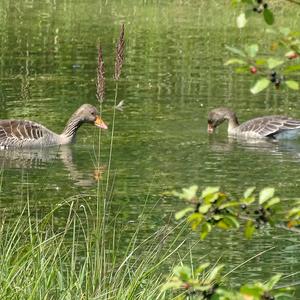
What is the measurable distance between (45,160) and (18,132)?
0.92m

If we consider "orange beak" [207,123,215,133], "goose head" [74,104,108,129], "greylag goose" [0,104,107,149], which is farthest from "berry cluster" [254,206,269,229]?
"orange beak" [207,123,215,133]

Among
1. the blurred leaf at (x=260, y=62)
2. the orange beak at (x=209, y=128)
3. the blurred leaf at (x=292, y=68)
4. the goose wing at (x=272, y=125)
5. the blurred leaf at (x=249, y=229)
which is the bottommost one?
the orange beak at (x=209, y=128)

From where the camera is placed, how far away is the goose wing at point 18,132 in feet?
50.1

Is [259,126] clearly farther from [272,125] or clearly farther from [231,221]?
[231,221]

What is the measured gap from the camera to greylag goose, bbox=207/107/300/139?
53.0 feet

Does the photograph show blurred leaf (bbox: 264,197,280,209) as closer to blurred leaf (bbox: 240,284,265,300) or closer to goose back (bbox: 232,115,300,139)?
blurred leaf (bbox: 240,284,265,300)

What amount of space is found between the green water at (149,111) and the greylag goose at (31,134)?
0.20 meters

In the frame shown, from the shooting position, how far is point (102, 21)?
3011cm

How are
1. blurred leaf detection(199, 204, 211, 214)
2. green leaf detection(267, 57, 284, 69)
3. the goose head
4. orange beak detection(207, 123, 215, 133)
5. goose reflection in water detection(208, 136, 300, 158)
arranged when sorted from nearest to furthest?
green leaf detection(267, 57, 284, 69), blurred leaf detection(199, 204, 211, 214), goose reflection in water detection(208, 136, 300, 158), the goose head, orange beak detection(207, 123, 215, 133)

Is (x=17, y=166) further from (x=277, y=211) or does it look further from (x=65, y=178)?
(x=277, y=211)

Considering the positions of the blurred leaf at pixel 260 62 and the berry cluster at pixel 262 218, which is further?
the berry cluster at pixel 262 218

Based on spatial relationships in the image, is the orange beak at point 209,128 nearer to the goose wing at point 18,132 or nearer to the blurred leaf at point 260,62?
the goose wing at point 18,132

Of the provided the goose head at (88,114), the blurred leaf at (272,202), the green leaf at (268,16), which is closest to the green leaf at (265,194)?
the blurred leaf at (272,202)

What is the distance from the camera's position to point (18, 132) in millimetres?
15359
